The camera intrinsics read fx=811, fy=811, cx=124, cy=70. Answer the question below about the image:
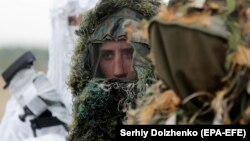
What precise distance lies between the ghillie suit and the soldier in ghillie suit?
1.66 metres

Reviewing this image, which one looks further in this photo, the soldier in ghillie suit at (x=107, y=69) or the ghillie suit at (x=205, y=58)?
the soldier in ghillie suit at (x=107, y=69)

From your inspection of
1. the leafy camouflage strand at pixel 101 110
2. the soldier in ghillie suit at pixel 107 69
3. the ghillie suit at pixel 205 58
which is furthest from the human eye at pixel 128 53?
the ghillie suit at pixel 205 58

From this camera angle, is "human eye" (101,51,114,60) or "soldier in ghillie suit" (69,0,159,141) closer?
"soldier in ghillie suit" (69,0,159,141)

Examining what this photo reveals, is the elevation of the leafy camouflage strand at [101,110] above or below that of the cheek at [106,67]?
below

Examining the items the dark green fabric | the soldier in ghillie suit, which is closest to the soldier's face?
the soldier in ghillie suit

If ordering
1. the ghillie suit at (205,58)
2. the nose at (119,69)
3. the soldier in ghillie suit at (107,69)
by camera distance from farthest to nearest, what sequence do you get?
the nose at (119,69), the soldier in ghillie suit at (107,69), the ghillie suit at (205,58)

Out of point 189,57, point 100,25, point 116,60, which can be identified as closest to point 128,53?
point 116,60

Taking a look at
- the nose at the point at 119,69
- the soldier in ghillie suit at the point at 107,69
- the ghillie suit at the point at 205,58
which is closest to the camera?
the ghillie suit at the point at 205,58

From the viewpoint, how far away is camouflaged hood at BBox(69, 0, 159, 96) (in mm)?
3693

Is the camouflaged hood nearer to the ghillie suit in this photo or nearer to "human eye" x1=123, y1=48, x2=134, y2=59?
"human eye" x1=123, y1=48, x2=134, y2=59

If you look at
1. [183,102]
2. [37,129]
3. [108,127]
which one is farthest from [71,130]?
[183,102]

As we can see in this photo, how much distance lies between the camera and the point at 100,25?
12.3ft

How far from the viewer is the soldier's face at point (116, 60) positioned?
11.9 ft

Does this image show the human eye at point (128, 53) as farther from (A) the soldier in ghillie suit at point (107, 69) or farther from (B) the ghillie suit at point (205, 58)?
(B) the ghillie suit at point (205, 58)
